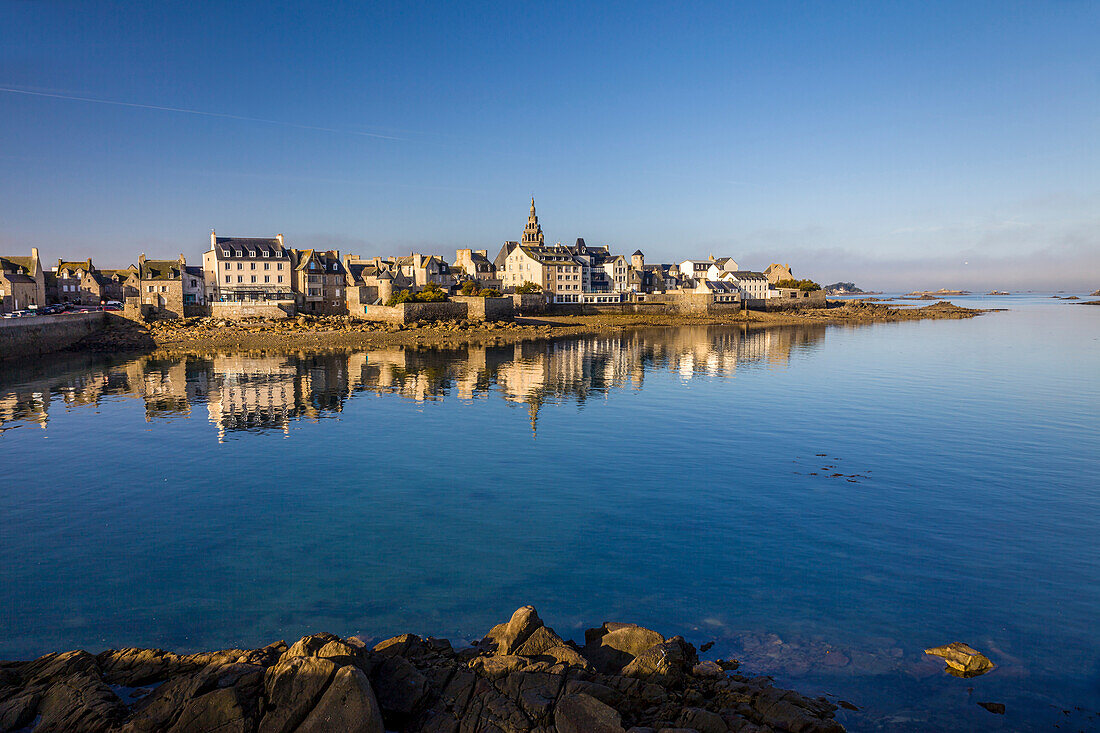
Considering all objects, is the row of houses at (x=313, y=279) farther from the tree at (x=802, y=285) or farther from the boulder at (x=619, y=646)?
the boulder at (x=619, y=646)

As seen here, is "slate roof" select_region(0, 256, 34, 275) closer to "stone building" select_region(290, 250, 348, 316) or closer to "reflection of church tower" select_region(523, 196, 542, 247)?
"stone building" select_region(290, 250, 348, 316)

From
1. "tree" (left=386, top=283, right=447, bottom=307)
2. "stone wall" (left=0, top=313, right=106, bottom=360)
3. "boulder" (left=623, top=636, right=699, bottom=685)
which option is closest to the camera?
"boulder" (left=623, top=636, right=699, bottom=685)

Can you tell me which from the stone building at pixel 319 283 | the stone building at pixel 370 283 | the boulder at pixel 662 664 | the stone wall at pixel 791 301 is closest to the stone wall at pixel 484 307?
the stone building at pixel 370 283

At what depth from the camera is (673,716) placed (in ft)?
29.9

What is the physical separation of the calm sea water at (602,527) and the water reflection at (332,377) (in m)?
0.76

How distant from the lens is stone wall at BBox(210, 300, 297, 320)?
7662 centimetres

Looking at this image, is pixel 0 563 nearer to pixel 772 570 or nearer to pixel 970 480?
pixel 772 570

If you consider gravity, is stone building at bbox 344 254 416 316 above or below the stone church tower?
below

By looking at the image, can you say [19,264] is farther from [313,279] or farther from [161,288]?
[313,279]

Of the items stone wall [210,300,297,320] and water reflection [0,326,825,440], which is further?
stone wall [210,300,297,320]

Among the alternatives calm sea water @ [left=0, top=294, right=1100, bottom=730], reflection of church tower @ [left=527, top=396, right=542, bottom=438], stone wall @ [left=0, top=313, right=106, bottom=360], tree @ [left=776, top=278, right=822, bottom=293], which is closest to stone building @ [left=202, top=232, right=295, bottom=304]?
stone wall @ [left=0, top=313, right=106, bottom=360]

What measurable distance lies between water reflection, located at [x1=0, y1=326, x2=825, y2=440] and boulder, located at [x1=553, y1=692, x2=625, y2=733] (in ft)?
70.8

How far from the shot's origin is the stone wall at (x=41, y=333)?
53312mm

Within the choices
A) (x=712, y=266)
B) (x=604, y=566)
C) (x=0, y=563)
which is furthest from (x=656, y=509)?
(x=712, y=266)
